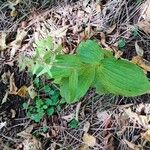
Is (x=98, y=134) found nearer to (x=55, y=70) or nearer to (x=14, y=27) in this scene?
(x=55, y=70)

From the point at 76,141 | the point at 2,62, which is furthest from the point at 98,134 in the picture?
the point at 2,62

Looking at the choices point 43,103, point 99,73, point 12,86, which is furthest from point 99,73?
point 12,86

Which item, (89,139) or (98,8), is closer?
(89,139)

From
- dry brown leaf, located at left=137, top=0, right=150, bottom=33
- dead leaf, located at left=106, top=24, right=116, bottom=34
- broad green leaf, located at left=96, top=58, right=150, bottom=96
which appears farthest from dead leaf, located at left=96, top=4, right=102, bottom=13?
broad green leaf, located at left=96, top=58, right=150, bottom=96

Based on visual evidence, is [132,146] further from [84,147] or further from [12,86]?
[12,86]

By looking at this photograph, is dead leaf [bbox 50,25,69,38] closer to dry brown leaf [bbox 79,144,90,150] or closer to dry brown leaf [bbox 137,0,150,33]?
dry brown leaf [bbox 137,0,150,33]
